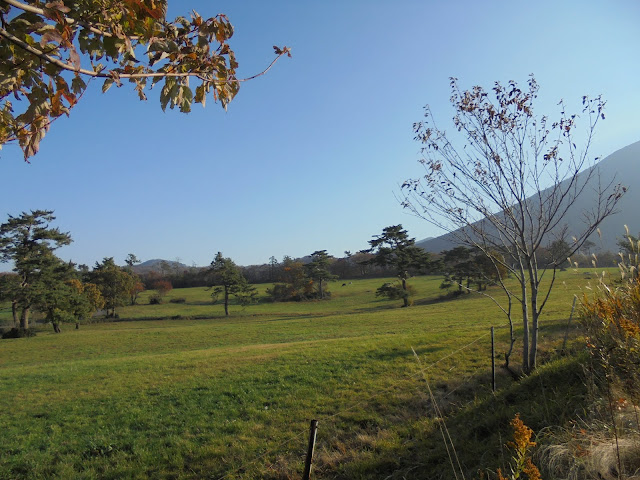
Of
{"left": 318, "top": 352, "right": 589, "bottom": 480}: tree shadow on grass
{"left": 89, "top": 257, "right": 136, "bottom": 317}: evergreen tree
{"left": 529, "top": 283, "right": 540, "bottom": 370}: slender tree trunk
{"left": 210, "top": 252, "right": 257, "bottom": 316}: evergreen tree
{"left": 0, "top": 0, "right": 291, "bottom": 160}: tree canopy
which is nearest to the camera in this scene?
{"left": 0, "top": 0, "right": 291, "bottom": 160}: tree canopy

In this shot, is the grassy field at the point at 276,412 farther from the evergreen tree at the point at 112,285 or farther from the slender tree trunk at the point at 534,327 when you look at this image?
the evergreen tree at the point at 112,285

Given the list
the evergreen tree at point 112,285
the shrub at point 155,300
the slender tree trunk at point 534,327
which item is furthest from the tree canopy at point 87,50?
the shrub at point 155,300

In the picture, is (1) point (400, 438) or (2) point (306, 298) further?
(2) point (306, 298)

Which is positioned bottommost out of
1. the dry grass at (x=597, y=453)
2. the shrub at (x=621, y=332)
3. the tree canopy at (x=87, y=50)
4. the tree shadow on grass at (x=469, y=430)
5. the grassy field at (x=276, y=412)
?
the grassy field at (x=276, y=412)

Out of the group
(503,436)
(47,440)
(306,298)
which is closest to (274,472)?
(503,436)

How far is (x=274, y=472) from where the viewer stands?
4883 mm

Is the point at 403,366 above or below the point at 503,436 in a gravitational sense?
below

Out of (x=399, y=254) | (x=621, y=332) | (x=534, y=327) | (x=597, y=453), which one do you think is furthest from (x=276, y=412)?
(x=399, y=254)

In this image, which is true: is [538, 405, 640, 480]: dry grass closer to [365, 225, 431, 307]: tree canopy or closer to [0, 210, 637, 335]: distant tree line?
[0, 210, 637, 335]: distant tree line

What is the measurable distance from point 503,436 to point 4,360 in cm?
3123

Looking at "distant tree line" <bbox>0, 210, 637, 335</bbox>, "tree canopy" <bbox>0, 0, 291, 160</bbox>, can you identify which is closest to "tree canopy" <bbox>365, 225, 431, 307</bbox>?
"distant tree line" <bbox>0, 210, 637, 335</bbox>

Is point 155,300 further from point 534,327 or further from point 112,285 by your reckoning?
point 534,327

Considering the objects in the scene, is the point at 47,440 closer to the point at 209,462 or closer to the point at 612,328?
the point at 209,462

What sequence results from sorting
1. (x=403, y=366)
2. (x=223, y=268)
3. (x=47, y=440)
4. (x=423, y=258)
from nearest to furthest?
(x=47, y=440), (x=403, y=366), (x=423, y=258), (x=223, y=268)
